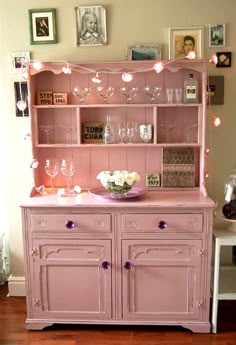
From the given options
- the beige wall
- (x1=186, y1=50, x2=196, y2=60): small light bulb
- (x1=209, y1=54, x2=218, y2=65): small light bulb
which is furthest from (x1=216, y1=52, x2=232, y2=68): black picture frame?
(x1=186, y1=50, x2=196, y2=60): small light bulb

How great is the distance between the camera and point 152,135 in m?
2.85

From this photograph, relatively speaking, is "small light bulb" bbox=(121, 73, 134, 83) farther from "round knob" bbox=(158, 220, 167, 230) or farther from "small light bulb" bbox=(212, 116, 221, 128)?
"round knob" bbox=(158, 220, 167, 230)

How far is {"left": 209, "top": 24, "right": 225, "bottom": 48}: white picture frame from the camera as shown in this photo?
2.80 m

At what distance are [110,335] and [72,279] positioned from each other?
44 centimetres

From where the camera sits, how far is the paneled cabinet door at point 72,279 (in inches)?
102

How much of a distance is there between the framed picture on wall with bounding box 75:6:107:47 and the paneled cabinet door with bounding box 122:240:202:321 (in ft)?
4.59

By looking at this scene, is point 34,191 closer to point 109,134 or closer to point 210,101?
point 109,134

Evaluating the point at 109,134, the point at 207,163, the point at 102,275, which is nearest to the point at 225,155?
the point at 207,163

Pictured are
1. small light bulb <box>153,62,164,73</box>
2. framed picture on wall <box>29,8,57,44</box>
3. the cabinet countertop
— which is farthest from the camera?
framed picture on wall <box>29,8,57,44</box>

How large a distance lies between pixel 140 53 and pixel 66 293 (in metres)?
1.69

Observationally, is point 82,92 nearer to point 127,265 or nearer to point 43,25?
point 43,25

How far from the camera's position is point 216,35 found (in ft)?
9.21

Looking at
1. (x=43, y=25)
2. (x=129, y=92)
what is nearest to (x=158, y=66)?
(x=129, y=92)

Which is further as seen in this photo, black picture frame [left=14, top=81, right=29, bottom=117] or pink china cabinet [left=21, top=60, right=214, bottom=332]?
black picture frame [left=14, top=81, right=29, bottom=117]
